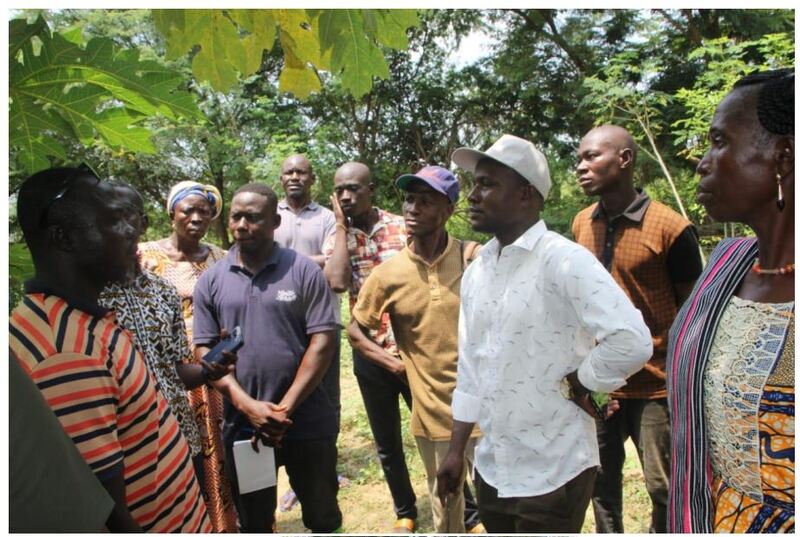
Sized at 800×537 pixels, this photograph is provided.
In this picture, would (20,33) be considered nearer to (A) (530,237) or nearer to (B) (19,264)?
(B) (19,264)

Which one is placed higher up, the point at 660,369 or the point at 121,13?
the point at 121,13

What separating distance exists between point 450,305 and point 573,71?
12.3 meters

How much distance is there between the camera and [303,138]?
A: 45.8 feet

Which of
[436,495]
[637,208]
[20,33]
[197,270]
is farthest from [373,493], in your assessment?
[20,33]

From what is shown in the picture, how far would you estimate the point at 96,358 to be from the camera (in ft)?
4.88

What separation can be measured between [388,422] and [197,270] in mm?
1384

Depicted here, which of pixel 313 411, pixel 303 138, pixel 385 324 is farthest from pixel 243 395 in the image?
pixel 303 138

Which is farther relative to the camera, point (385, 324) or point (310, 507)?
point (385, 324)

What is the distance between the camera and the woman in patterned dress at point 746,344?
1413 millimetres

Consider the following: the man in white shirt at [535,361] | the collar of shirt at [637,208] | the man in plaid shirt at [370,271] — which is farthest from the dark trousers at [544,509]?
the collar of shirt at [637,208]

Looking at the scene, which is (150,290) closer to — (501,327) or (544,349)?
(501,327)

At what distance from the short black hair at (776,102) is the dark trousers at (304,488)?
237 cm

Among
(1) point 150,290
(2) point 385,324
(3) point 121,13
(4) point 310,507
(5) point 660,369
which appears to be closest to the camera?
(1) point 150,290

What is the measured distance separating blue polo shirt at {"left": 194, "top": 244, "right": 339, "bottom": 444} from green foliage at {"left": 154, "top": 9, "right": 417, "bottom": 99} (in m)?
1.21
